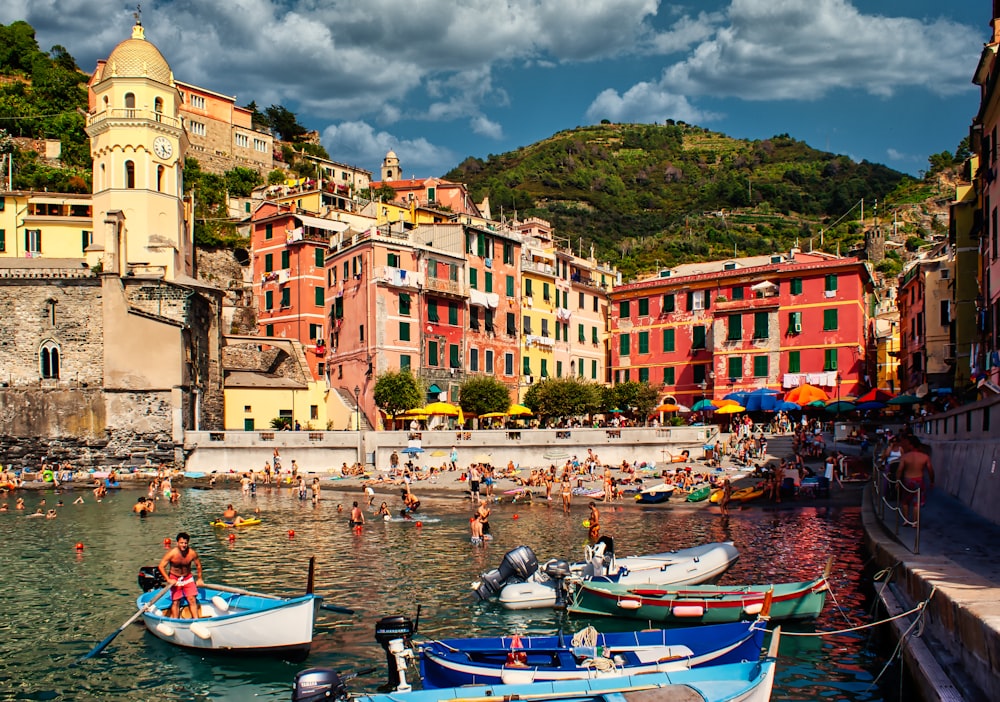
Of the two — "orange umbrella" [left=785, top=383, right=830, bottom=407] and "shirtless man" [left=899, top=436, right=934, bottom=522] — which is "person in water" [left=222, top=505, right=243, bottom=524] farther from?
"orange umbrella" [left=785, top=383, right=830, bottom=407]

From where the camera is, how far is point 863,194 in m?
142

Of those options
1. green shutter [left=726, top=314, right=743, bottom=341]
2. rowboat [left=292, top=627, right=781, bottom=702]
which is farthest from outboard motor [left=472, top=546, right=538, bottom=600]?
green shutter [left=726, top=314, right=743, bottom=341]

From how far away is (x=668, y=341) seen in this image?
6175cm

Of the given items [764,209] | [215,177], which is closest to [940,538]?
[215,177]

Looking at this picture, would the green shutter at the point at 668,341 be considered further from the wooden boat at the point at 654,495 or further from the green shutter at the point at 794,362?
the wooden boat at the point at 654,495

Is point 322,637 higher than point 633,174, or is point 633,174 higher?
point 633,174

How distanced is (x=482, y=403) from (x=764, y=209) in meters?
101

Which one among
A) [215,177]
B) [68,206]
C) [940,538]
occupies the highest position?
[215,177]

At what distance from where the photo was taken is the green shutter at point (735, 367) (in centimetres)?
5688

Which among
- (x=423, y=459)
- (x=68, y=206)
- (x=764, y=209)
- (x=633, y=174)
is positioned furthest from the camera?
(x=633, y=174)

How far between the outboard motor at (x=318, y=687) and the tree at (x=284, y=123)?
110m

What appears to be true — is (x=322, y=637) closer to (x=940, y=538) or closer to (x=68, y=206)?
(x=940, y=538)

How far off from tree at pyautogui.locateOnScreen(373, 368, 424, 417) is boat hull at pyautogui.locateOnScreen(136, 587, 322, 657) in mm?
34294

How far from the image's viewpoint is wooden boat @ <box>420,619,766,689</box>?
12.6 meters
